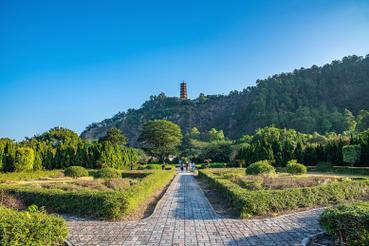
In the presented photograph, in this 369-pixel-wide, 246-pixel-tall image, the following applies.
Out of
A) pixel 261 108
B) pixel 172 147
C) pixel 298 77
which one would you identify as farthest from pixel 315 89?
pixel 172 147

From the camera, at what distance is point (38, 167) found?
3359 centimetres

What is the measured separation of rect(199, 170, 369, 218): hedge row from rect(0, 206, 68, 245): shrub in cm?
550

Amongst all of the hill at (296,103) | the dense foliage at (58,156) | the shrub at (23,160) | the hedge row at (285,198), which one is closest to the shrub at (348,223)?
the hedge row at (285,198)

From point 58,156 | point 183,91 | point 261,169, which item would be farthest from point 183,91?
point 261,169

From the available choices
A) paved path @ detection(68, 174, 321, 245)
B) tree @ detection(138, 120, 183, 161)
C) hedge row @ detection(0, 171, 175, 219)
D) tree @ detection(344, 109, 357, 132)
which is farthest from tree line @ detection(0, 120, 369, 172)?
paved path @ detection(68, 174, 321, 245)

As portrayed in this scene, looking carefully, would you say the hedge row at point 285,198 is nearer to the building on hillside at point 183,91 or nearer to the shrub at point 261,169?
the shrub at point 261,169

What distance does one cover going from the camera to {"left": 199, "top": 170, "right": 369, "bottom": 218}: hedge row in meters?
9.79

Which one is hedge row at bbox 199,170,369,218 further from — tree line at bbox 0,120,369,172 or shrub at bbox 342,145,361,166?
tree line at bbox 0,120,369,172

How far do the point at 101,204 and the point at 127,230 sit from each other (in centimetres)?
205

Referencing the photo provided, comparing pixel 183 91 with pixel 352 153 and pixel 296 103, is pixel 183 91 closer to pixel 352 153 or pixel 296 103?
pixel 296 103

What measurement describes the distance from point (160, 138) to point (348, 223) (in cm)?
5760

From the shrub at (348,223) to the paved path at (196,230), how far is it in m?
1.02

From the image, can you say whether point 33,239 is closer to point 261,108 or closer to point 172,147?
point 172,147

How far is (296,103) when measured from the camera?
3314 inches
